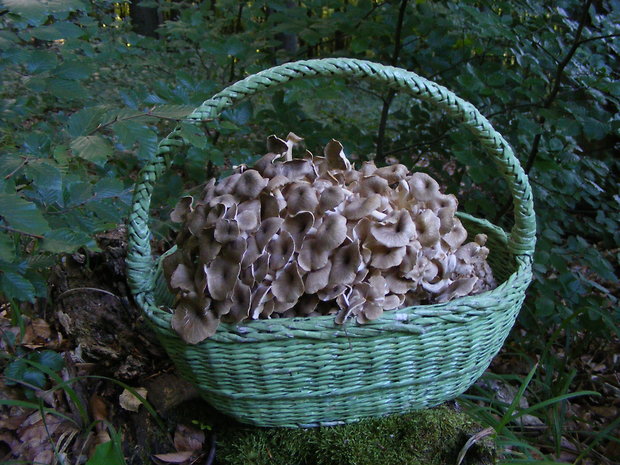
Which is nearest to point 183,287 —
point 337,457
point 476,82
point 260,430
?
point 260,430

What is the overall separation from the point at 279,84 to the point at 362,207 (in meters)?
0.42

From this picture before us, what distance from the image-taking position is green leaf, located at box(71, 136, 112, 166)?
1.00 meters

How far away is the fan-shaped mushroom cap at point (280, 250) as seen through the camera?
46.0 inches

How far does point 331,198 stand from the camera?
1229 mm

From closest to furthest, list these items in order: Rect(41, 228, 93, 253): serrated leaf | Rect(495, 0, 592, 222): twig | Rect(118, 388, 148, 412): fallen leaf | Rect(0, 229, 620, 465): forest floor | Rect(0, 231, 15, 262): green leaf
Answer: Rect(0, 231, 15, 262): green leaf
Rect(41, 228, 93, 253): serrated leaf
Rect(0, 229, 620, 465): forest floor
Rect(118, 388, 148, 412): fallen leaf
Rect(495, 0, 592, 222): twig

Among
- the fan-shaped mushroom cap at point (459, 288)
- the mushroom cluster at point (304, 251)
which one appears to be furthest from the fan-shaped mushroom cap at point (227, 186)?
the fan-shaped mushroom cap at point (459, 288)

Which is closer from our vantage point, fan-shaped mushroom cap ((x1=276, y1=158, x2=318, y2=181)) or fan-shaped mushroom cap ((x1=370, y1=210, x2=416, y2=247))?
fan-shaped mushroom cap ((x1=370, y1=210, x2=416, y2=247))

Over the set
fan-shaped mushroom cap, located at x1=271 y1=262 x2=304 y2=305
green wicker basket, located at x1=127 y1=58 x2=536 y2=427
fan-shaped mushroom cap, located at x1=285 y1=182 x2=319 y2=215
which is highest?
fan-shaped mushroom cap, located at x1=285 y1=182 x2=319 y2=215

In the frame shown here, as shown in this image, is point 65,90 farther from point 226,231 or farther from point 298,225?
point 298,225

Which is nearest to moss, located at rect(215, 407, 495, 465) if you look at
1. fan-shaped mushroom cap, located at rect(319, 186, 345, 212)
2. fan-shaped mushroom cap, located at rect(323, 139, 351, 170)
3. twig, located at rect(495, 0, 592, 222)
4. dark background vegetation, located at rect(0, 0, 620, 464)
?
dark background vegetation, located at rect(0, 0, 620, 464)

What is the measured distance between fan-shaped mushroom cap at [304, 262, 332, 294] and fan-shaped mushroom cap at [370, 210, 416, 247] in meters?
0.16

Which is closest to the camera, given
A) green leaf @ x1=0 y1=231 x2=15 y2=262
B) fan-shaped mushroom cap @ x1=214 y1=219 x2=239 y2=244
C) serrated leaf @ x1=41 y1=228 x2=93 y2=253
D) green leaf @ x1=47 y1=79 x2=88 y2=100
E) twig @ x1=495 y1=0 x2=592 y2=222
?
green leaf @ x1=0 y1=231 x2=15 y2=262

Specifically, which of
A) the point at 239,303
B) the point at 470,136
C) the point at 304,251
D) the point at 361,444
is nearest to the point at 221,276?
the point at 239,303

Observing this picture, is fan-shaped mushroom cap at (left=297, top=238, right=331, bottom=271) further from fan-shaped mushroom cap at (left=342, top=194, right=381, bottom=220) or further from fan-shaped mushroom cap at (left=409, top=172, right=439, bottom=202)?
fan-shaped mushroom cap at (left=409, top=172, right=439, bottom=202)
